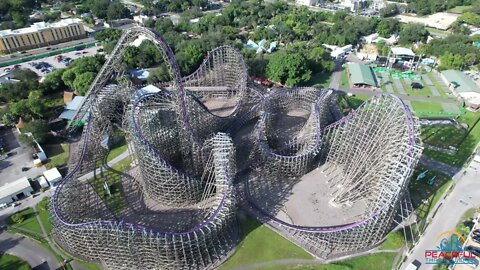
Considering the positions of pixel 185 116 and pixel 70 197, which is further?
pixel 185 116

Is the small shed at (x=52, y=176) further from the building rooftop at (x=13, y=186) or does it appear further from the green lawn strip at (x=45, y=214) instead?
the green lawn strip at (x=45, y=214)

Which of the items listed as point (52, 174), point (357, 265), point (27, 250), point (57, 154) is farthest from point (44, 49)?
point (357, 265)

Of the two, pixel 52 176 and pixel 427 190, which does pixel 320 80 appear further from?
pixel 52 176

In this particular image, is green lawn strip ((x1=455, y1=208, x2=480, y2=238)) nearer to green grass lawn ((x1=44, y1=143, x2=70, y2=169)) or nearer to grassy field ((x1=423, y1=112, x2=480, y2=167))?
grassy field ((x1=423, y1=112, x2=480, y2=167))

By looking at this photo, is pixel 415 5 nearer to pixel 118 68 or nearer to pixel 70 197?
pixel 118 68

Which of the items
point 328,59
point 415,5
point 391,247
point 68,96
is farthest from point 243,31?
A: point 391,247

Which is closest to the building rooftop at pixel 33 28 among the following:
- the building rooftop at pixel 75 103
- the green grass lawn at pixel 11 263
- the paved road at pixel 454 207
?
the building rooftop at pixel 75 103
